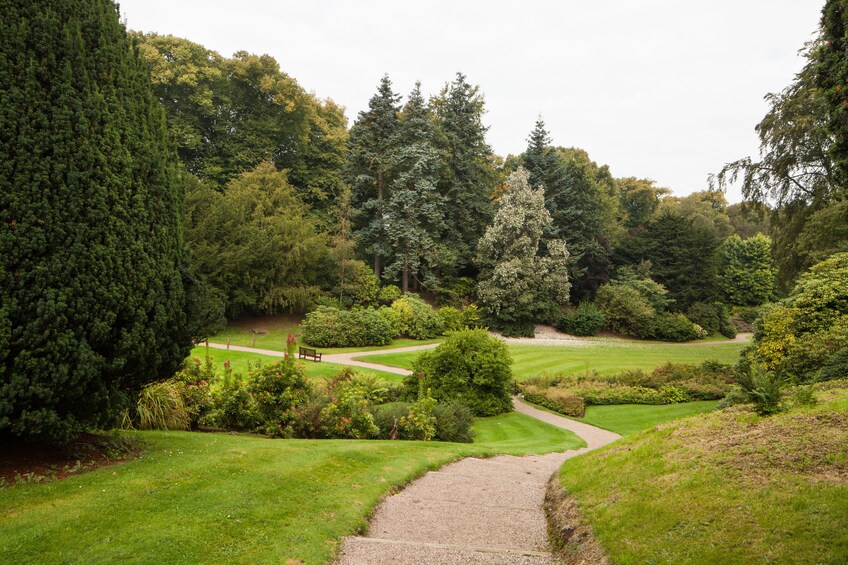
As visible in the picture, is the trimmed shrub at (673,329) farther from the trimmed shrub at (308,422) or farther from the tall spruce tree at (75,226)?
the tall spruce tree at (75,226)

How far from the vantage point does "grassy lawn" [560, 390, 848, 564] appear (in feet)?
13.2

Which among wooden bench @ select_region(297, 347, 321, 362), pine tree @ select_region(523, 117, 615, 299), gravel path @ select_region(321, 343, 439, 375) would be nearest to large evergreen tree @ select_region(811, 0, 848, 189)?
gravel path @ select_region(321, 343, 439, 375)

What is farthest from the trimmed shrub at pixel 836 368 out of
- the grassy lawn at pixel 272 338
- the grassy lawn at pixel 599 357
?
the grassy lawn at pixel 272 338

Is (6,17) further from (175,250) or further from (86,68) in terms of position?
(175,250)

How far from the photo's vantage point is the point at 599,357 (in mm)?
28609

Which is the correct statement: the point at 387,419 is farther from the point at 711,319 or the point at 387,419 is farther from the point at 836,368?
the point at 711,319

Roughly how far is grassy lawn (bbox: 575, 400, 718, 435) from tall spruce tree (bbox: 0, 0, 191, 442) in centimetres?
1410

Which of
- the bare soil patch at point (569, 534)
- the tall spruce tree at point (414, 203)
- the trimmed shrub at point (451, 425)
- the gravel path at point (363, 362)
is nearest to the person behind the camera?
the bare soil patch at point (569, 534)

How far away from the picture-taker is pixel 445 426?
13.3 meters

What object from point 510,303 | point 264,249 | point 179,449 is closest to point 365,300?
point 264,249

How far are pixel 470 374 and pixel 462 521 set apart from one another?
38.0 ft

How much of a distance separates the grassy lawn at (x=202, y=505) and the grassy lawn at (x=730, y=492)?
2.99 m

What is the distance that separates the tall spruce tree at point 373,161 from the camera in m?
39.6

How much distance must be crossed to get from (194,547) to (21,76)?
5369 mm
